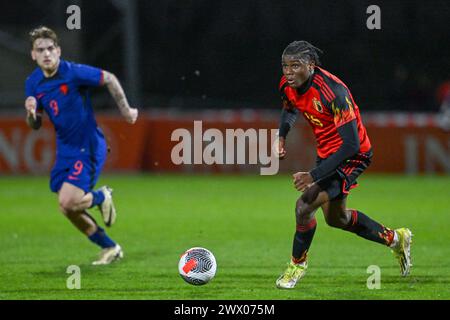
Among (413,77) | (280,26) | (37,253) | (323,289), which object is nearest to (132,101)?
(280,26)

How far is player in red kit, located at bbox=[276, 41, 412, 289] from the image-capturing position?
23.9 feet

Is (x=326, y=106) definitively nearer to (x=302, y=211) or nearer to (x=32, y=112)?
(x=302, y=211)

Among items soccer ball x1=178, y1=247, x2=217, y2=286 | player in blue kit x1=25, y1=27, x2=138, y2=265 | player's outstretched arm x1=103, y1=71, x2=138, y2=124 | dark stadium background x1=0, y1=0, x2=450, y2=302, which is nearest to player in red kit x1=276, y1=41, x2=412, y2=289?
soccer ball x1=178, y1=247, x2=217, y2=286

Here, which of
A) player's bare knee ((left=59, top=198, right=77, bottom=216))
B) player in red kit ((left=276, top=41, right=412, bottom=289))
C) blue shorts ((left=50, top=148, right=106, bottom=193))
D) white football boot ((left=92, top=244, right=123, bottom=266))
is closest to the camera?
player in red kit ((left=276, top=41, right=412, bottom=289))

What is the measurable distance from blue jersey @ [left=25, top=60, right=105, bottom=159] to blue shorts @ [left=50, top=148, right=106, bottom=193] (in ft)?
0.20

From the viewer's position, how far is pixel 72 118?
895 centimetres

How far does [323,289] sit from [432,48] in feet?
37.3

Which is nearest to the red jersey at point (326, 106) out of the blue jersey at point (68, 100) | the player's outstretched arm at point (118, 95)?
the player's outstretched arm at point (118, 95)

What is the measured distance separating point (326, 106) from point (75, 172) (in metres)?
2.77

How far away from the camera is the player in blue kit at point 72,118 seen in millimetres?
8812

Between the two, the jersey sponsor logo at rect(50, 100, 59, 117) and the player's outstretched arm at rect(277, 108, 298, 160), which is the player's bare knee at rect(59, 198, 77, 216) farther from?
the player's outstretched arm at rect(277, 108, 298, 160)

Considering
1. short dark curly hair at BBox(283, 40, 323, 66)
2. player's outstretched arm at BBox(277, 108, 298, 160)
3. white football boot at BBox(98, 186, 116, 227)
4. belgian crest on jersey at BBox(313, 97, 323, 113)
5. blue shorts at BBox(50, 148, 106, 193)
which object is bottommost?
white football boot at BBox(98, 186, 116, 227)

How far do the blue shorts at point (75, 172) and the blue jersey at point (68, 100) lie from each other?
60 millimetres

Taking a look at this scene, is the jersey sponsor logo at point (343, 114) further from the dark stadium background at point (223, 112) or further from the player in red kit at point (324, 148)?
the dark stadium background at point (223, 112)
